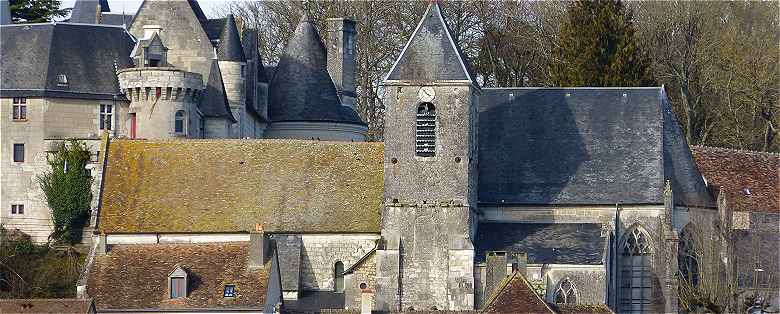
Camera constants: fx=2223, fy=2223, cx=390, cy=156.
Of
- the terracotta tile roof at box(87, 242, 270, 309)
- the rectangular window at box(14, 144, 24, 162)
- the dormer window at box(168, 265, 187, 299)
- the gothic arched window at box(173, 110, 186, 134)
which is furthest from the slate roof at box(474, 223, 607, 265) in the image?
the rectangular window at box(14, 144, 24, 162)

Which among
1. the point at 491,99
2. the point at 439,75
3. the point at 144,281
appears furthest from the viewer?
the point at 491,99

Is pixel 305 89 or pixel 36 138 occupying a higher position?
pixel 305 89

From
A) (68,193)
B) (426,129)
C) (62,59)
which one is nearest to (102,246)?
(68,193)

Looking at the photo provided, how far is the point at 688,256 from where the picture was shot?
62.1 meters

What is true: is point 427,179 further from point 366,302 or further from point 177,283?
point 177,283

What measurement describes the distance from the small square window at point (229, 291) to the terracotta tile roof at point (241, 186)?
5337 millimetres

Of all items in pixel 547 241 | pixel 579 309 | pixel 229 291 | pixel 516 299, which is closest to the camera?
pixel 516 299

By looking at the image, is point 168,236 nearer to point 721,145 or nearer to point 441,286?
point 441,286

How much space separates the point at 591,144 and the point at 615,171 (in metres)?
1.23

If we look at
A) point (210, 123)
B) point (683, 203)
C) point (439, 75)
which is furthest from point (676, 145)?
point (210, 123)

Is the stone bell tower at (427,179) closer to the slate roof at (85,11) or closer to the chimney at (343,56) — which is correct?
the chimney at (343,56)

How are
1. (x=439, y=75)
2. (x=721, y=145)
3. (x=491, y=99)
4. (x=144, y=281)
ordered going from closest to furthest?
(x=144, y=281)
(x=439, y=75)
(x=491, y=99)
(x=721, y=145)

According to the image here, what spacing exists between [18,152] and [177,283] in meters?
13.3

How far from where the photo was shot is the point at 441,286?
58781 millimetres
